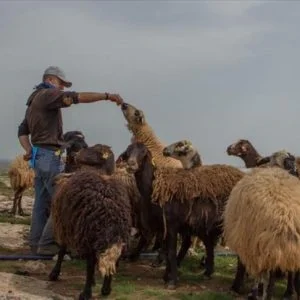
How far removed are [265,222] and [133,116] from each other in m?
4.96

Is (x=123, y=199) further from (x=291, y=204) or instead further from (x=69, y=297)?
(x=291, y=204)

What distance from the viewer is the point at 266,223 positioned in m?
8.94

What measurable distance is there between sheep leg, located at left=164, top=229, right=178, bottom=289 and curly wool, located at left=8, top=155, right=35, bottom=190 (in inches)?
411

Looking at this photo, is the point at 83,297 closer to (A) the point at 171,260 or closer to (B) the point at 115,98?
(A) the point at 171,260

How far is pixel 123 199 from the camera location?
9.35 meters

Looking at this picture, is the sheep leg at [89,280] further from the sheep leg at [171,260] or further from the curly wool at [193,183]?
the curly wool at [193,183]

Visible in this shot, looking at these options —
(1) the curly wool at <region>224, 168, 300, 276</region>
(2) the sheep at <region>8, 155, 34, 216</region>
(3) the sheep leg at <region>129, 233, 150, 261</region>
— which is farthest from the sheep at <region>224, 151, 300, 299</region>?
(2) the sheep at <region>8, 155, 34, 216</region>

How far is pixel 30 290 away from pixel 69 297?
1.80ft

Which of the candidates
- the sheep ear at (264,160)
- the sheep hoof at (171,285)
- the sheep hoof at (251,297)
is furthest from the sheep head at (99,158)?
the sheep hoof at (251,297)

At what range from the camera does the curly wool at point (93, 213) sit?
29.3 ft

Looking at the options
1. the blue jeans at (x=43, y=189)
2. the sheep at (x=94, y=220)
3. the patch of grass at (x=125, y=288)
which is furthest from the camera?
the blue jeans at (x=43, y=189)

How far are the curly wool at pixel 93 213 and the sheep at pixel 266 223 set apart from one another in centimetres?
157

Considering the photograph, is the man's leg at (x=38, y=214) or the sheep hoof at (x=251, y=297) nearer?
the sheep hoof at (x=251, y=297)

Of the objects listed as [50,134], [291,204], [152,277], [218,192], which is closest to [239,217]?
[291,204]
